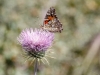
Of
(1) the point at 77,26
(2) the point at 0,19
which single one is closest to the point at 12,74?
(2) the point at 0,19

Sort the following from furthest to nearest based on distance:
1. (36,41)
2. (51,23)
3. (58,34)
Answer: (58,34) < (51,23) < (36,41)

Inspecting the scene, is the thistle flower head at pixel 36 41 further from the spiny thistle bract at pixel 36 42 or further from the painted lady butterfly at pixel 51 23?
the painted lady butterfly at pixel 51 23

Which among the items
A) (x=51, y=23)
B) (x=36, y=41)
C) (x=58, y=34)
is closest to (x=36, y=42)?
(x=36, y=41)

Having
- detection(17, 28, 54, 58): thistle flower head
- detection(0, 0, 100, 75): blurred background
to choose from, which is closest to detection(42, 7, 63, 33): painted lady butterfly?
detection(17, 28, 54, 58): thistle flower head

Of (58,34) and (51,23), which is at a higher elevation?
(51,23)

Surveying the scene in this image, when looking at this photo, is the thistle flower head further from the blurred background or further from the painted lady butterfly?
the blurred background

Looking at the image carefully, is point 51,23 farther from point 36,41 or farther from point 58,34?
point 58,34
